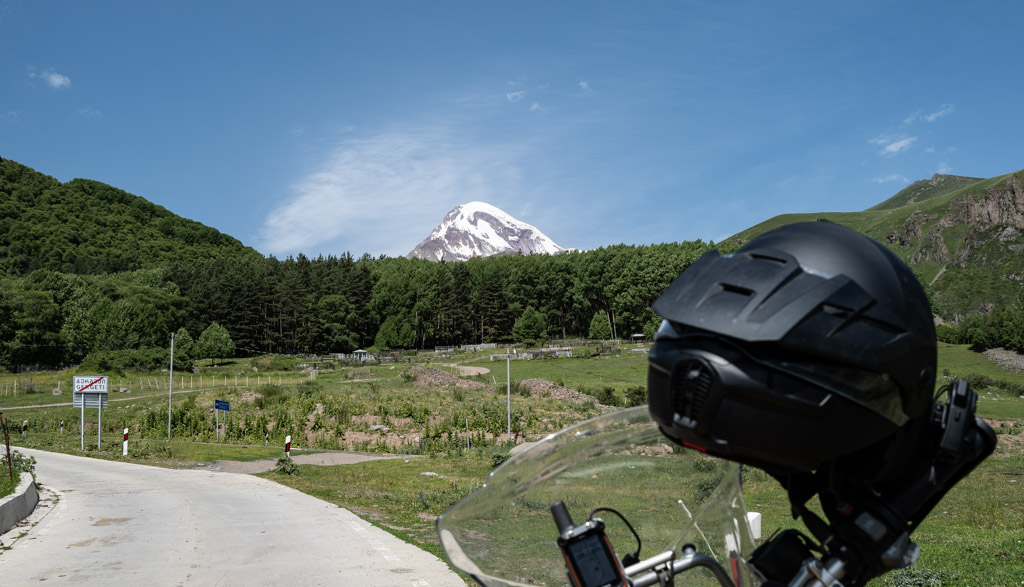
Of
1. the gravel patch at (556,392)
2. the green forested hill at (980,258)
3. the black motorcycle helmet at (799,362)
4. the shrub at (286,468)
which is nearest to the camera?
the black motorcycle helmet at (799,362)

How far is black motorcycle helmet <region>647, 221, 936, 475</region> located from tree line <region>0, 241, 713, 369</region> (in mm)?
93515

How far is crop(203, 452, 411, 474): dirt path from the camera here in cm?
2194

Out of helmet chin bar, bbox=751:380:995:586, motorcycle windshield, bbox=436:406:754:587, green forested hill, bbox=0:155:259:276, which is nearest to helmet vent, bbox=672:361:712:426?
helmet chin bar, bbox=751:380:995:586

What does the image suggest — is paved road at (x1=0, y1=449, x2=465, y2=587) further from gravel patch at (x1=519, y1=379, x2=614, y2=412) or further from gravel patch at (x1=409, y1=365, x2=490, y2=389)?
gravel patch at (x1=409, y1=365, x2=490, y2=389)

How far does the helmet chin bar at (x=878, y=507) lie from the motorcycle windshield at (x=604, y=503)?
384 millimetres

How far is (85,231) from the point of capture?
142750mm

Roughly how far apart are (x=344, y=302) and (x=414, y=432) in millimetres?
77014

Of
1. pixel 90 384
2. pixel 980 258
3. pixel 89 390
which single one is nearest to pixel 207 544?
pixel 90 384

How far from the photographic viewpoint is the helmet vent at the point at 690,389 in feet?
5.35

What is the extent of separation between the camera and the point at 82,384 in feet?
96.4

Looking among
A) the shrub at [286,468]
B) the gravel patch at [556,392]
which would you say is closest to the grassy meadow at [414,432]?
the shrub at [286,468]

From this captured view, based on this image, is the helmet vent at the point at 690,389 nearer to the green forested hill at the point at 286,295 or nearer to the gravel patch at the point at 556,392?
the gravel patch at the point at 556,392

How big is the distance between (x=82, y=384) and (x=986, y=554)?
104 ft

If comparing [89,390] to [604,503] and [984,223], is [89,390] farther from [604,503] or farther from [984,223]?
[984,223]
